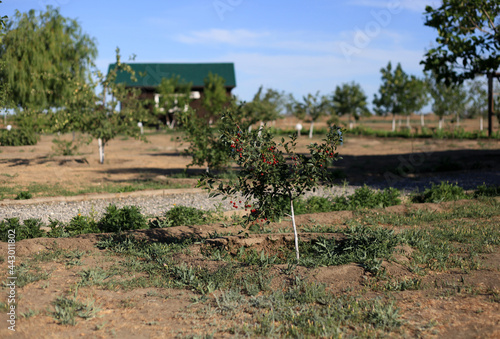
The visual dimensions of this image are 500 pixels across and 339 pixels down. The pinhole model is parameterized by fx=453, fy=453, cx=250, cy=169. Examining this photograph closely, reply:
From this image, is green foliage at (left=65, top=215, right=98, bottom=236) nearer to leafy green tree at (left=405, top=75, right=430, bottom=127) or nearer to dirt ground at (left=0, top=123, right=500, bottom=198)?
dirt ground at (left=0, top=123, right=500, bottom=198)

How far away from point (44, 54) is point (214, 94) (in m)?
21.5

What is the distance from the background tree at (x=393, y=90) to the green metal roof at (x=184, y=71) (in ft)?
53.2

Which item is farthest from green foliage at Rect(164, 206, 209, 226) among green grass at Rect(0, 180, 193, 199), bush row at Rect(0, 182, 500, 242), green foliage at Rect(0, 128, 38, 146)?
green foliage at Rect(0, 128, 38, 146)

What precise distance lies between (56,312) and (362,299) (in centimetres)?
326

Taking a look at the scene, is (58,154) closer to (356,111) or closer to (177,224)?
(177,224)

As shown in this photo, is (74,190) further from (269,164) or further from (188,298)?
(188,298)

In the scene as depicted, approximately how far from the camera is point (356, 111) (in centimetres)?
4722

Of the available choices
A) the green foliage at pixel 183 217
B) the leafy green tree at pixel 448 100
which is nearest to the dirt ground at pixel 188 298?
the green foliage at pixel 183 217

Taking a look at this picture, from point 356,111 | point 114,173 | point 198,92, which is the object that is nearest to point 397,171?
point 114,173

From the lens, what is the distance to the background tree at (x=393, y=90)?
44844mm

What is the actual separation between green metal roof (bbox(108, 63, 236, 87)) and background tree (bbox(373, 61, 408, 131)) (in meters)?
16.2

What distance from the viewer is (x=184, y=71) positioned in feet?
173

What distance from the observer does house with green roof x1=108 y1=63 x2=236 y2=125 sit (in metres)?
49.0

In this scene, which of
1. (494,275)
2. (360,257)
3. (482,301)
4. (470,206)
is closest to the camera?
(482,301)
